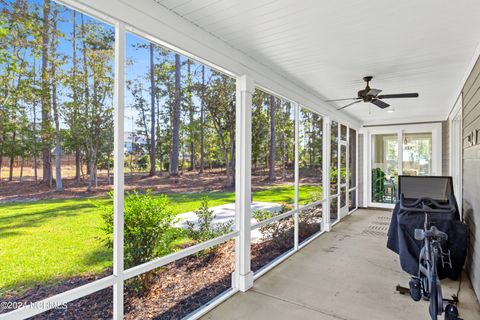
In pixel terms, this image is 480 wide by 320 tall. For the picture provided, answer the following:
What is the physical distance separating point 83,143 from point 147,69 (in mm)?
808

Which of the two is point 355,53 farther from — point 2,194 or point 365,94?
point 2,194

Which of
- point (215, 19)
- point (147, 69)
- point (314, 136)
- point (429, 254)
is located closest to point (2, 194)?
point (147, 69)

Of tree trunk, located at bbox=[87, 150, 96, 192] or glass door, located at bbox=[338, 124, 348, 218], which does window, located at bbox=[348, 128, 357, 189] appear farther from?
tree trunk, located at bbox=[87, 150, 96, 192]

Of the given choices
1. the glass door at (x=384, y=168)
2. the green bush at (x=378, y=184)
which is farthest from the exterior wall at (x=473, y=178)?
the green bush at (x=378, y=184)

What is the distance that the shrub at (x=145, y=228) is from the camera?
2.22 meters

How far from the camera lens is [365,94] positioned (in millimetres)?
3803

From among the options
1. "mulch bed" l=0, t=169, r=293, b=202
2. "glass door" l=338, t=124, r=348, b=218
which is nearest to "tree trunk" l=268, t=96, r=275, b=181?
"mulch bed" l=0, t=169, r=293, b=202

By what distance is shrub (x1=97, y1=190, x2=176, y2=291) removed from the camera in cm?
222

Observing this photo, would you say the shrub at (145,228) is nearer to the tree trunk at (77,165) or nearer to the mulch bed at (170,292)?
the mulch bed at (170,292)

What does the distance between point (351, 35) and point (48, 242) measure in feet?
9.51

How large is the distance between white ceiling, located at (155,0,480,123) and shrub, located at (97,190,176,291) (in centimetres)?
157

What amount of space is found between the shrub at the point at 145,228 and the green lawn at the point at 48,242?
0.16 m

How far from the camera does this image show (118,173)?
192cm

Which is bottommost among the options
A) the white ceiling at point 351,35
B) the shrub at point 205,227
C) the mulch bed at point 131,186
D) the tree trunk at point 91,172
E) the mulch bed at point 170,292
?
the mulch bed at point 170,292
